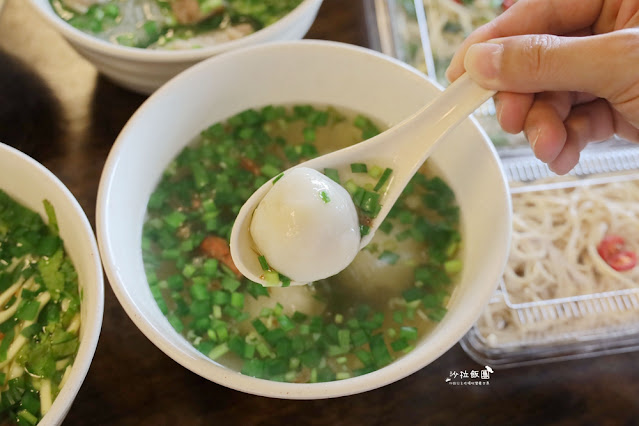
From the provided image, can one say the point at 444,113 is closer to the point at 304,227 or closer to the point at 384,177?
the point at 384,177

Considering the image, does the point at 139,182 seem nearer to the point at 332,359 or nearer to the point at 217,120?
the point at 217,120

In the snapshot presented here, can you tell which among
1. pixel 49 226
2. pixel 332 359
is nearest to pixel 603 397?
pixel 332 359

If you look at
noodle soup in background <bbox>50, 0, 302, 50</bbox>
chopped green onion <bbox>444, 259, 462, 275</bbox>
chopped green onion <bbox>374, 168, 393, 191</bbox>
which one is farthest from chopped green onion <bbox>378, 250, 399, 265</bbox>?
noodle soup in background <bbox>50, 0, 302, 50</bbox>

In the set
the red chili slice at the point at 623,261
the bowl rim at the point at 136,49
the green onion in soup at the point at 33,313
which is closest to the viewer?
the green onion in soup at the point at 33,313

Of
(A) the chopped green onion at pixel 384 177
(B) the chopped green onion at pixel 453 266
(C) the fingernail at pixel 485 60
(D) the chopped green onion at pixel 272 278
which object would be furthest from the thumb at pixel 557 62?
(D) the chopped green onion at pixel 272 278

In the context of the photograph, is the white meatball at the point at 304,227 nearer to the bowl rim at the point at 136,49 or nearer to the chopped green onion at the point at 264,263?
the chopped green onion at the point at 264,263

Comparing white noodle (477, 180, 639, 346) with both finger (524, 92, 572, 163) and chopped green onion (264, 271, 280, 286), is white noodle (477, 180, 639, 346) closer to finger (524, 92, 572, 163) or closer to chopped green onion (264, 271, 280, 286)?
finger (524, 92, 572, 163)

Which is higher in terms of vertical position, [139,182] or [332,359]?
[139,182]
